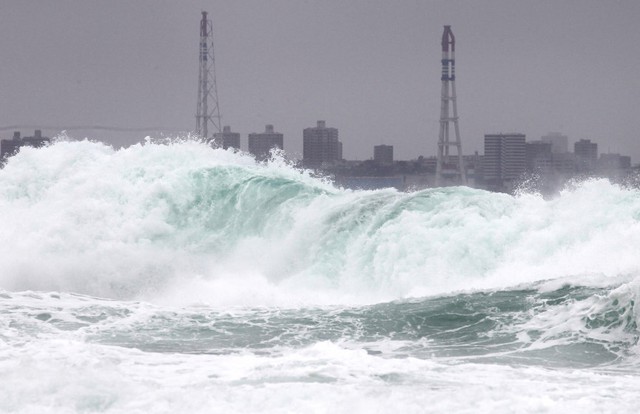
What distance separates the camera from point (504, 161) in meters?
57.2

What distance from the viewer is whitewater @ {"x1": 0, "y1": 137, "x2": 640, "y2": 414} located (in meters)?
12.3

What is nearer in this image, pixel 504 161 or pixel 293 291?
pixel 293 291

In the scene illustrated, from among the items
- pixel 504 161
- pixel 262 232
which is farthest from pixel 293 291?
pixel 504 161

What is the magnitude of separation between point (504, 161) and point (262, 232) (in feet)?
112

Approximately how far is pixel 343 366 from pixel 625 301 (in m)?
5.51

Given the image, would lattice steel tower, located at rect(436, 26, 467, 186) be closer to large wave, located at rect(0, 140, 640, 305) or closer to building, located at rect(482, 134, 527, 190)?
building, located at rect(482, 134, 527, 190)

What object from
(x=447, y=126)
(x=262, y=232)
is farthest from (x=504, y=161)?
(x=262, y=232)

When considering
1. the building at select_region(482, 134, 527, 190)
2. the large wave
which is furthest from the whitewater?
the building at select_region(482, 134, 527, 190)

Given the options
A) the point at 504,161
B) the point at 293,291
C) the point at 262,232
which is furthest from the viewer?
the point at 504,161

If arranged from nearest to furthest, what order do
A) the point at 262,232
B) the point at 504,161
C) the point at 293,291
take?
the point at 293,291
the point at 262,232
the point at 504,161

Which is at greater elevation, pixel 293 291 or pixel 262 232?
pixel 262 232

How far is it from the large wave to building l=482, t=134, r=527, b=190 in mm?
26406

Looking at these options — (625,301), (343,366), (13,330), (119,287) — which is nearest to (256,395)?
(343,366)

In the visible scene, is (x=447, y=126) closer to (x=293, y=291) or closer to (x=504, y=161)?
(x=504, y=161)
